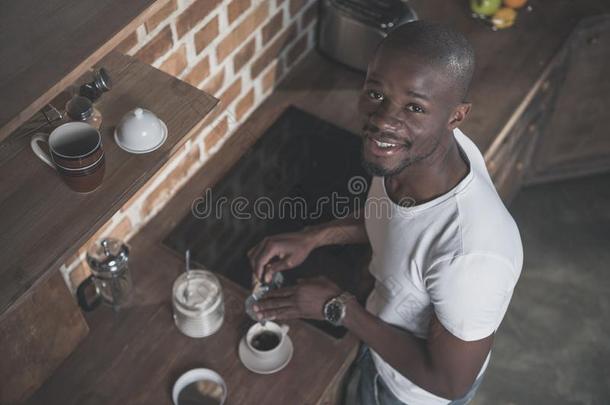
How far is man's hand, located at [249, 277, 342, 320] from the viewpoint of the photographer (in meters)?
1.42

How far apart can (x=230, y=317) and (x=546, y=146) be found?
1604 millimetres

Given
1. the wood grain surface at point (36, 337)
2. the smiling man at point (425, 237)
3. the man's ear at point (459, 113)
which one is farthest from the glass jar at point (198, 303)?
the man's ear at point (459, 113)

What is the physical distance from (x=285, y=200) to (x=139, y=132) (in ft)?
2.43

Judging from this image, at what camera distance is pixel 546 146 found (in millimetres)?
2590

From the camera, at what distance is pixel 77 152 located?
3.47ft

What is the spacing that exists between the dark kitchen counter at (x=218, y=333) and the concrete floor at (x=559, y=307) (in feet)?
3.08

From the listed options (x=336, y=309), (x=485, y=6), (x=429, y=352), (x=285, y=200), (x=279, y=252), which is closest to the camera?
(x=429, y=352)

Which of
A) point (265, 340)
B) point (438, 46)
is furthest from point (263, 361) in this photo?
point (438, 46)

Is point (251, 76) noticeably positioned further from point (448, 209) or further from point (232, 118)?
point (448, 209)

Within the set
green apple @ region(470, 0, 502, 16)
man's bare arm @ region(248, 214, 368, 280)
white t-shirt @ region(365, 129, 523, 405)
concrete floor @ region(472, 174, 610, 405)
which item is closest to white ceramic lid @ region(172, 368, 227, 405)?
man's bare arm @ region(248, 214, 368, 280)

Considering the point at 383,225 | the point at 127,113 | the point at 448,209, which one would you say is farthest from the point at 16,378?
the point at 448,209

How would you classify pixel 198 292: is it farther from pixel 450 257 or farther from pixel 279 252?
pixel 450 257

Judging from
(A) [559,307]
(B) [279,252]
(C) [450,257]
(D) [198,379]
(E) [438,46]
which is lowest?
(A) [559,307]

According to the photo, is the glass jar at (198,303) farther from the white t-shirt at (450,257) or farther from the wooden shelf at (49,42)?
the wooden shelf at (49,42)
